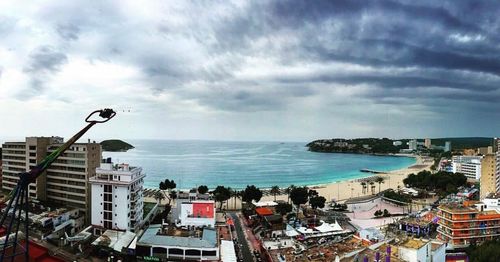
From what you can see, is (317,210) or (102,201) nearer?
(102,201)

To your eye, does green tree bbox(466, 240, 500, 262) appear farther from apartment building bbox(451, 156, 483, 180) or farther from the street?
apartment building bbox(451, 156, 483, 180)

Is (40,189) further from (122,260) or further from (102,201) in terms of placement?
(122,260)

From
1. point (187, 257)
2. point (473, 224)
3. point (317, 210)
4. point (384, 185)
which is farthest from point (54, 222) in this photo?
point (384, 185)

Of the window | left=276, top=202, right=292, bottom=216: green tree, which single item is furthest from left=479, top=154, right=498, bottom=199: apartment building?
the window

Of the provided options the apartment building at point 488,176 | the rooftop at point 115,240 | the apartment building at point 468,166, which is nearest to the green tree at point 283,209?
the rooftop at point 115,240

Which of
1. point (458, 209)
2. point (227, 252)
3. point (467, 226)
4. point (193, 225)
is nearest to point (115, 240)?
point (193, 225)

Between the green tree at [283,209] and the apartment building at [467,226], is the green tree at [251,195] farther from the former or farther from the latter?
the apartment building at [467,226]

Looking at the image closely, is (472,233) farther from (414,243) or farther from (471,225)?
(414,243)
